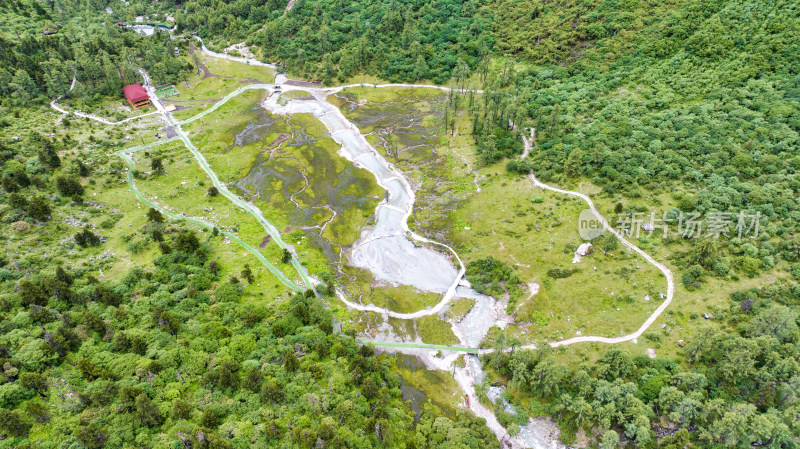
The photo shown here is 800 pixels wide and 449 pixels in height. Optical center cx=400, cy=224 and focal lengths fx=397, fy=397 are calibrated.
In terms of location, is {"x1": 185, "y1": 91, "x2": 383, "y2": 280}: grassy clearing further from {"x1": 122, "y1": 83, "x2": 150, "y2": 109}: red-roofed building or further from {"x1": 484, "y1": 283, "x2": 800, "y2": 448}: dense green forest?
{"x1": 484, "y1": 283, "x2": 800, "y2": 448}: dense green forest

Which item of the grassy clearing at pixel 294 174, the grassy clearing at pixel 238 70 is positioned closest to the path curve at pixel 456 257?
the grassy clearing at pixel 294 174

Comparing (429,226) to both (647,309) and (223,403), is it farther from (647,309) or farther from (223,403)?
(223,403)

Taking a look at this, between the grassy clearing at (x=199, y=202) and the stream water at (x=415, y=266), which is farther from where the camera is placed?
the grassy clearing at (x=199, y=202)

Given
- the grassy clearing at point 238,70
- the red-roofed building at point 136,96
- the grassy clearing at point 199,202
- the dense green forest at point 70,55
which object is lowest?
the grassy clearing at point 199,202

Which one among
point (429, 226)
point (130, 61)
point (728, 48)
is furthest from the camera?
point (130, 61)

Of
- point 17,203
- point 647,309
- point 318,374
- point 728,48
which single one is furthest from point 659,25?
point 17,203

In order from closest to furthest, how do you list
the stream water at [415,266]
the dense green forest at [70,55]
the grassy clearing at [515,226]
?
the stream water at [415,266]
the grassy clearing at [515,226]
the dense green forest at [70,55]

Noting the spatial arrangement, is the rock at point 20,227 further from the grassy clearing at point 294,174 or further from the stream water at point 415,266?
the stream water at point 415,266

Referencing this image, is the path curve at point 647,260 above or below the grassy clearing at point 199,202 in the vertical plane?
above

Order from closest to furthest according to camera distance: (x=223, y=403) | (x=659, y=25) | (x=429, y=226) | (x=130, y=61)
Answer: (x=223, y=403) → (x=429, y=226) → (x=659, y=25) → (x=130, y=61)

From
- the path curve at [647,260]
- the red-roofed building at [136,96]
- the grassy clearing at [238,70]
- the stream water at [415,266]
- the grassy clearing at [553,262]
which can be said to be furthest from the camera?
the grassy clearing at [238,70]
